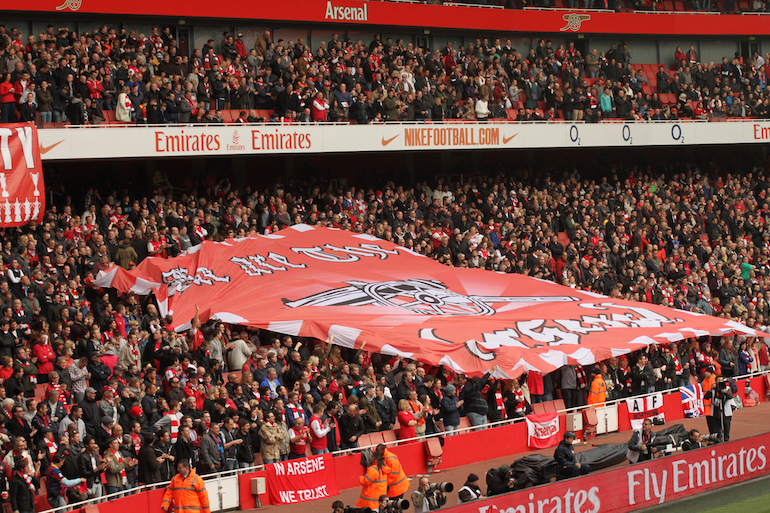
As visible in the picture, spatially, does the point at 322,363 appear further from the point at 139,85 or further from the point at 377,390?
the point at 139,85

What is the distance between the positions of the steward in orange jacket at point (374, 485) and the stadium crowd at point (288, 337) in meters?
1.97

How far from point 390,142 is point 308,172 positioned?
2.37m

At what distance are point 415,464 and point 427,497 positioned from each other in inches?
111

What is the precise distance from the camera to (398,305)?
18.4 meters

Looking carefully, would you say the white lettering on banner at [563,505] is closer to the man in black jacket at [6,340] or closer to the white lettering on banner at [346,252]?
the man in black jacket at [6,340]

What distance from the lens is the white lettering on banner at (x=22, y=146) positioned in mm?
15875

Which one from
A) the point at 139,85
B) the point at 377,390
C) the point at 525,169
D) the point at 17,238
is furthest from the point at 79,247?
the point at 525,169

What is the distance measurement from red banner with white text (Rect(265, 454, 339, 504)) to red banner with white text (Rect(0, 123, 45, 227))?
233 inches

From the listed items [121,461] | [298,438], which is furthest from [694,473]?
[121,461]

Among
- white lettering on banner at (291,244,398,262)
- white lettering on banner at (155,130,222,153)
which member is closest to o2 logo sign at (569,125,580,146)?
white lettering on banner at (291,244,398,262)

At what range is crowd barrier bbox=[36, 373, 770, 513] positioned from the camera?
1179 centimetres

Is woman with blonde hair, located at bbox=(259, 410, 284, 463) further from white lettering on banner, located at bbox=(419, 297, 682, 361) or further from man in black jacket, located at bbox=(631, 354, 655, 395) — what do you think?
man in black jacket, located at bbox=(631, 354, 655, 395)

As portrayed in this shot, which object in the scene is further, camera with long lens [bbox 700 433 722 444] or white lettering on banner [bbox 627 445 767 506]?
camera with long lens [bbox 700 433 722 444]

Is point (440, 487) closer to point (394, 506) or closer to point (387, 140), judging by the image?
point (394, 506)
